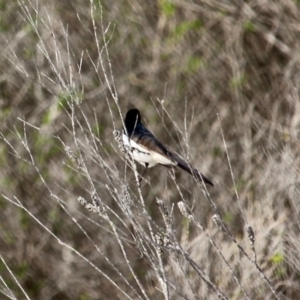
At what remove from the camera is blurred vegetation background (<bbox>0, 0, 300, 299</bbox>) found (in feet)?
35.1

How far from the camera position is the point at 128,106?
38.3 feet

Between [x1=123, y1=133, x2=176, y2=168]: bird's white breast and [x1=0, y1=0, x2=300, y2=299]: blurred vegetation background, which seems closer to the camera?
[x1=123, y1=133, x2=176, y2=168]: bird's white breast

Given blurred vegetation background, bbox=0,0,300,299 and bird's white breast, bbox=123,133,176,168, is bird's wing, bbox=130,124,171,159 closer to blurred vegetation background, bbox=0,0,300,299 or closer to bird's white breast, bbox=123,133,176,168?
bird's white breast, bbox=123,133,176,168

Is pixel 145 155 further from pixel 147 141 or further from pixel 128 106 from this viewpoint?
pixel 128 106

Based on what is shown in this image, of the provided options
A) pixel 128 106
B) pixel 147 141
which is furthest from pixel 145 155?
pixel 128 106

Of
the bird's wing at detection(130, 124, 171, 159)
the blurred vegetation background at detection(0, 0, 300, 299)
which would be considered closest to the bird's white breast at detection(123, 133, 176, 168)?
the bird's wing at detection(130, 124, 171, 159)

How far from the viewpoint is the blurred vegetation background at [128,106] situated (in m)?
10.7

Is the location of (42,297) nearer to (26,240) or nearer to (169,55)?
(26,240)

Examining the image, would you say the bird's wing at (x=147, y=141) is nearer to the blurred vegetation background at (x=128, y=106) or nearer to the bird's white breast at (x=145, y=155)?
the bird's white breast at (x=145, y=155)

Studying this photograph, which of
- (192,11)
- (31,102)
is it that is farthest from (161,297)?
(192,11)

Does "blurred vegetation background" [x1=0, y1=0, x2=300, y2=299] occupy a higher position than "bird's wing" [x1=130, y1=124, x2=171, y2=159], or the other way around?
"bird's wing" [x1=130, y1=124, x2=171, y2=159]

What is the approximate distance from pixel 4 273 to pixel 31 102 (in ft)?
6.34

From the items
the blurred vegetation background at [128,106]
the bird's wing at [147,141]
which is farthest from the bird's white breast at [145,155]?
the blurred vegetation background at [128,106]

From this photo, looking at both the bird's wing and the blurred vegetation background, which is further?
the blurred vegetation background
